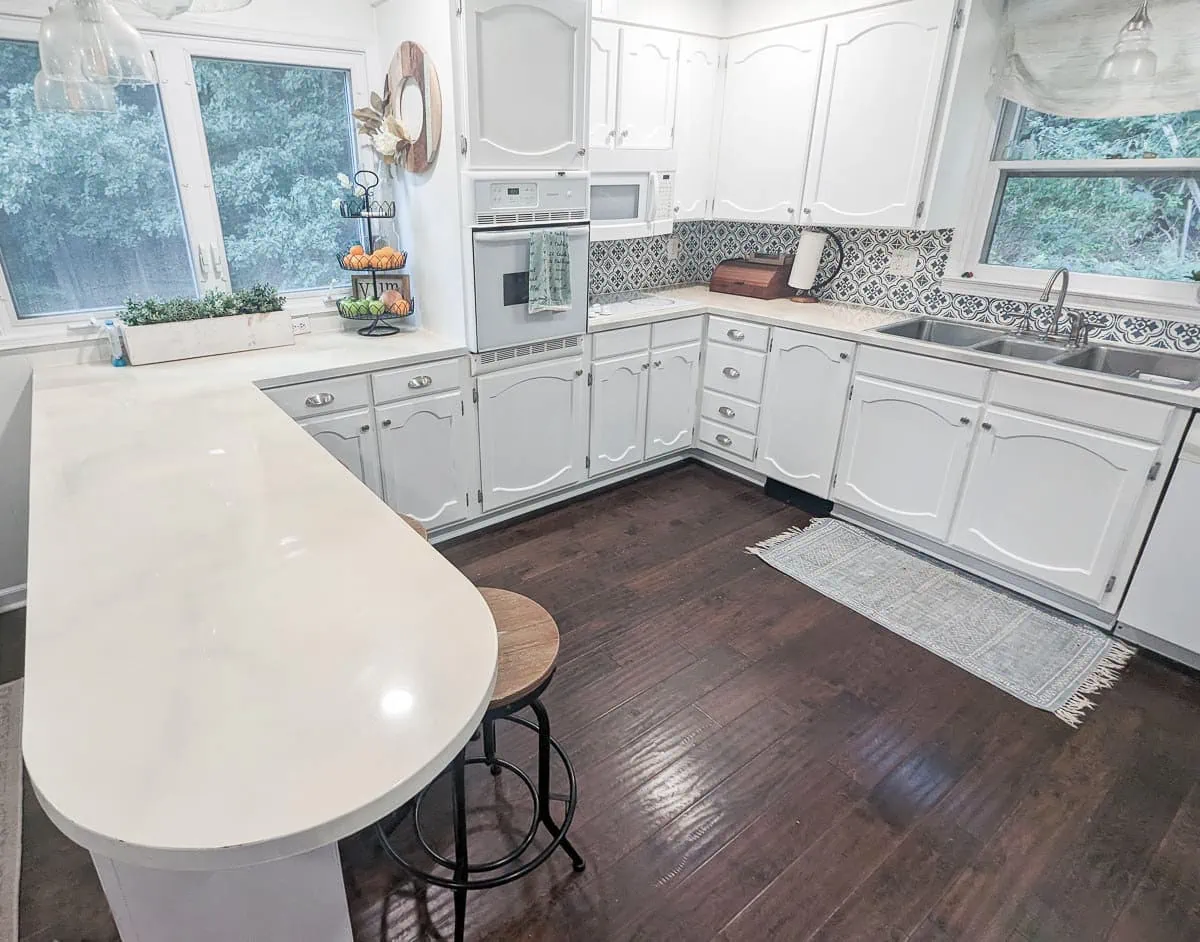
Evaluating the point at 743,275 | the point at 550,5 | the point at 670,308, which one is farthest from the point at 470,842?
the point at 743,275

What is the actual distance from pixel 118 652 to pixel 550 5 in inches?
99.3

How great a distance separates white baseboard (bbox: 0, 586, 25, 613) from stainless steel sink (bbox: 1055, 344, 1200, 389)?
3.96 metres

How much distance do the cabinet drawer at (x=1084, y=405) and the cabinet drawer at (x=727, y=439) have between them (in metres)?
1.21

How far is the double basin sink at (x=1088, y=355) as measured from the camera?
2.50 m

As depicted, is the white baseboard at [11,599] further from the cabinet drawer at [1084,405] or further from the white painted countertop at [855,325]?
the cabinet drawer at [1084,405]

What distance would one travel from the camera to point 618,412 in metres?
3.36

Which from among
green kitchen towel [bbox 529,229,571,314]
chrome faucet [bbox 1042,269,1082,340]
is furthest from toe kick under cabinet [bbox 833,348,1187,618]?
green kitchen towel [bbox 529,229,571,314]

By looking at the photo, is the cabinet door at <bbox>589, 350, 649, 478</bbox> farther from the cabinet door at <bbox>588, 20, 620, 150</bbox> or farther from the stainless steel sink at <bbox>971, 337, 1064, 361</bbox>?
the stainless steel sink at <bbox>971, 337, 1064, 361</bbox>

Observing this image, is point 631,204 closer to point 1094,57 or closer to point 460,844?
point 1094,57

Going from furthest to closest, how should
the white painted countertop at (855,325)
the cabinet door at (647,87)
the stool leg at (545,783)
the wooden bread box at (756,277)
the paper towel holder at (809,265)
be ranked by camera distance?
the wooden bread box at (756,277) < the paper towel holder at (809,265) < the cabinet door at (647,87) < the white painted countertop at (855,325) < the stool leg at (545,783)

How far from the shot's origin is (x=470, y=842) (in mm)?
1691

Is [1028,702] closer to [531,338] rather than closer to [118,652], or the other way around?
[531,338]

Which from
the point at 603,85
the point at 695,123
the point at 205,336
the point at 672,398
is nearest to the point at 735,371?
the point at 672,398

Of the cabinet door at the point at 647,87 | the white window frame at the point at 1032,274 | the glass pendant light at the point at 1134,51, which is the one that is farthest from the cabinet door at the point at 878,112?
the cabinet door at the point at 647,87
